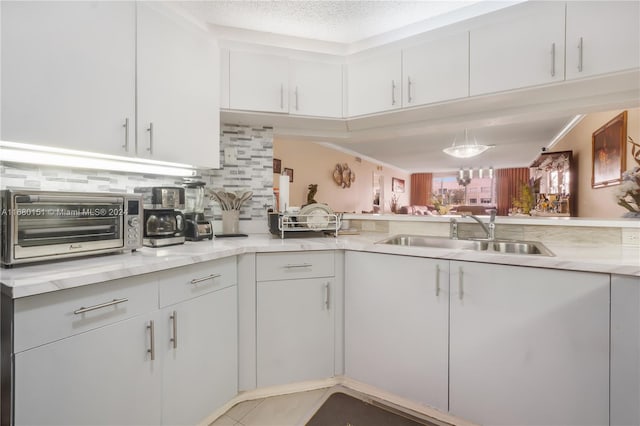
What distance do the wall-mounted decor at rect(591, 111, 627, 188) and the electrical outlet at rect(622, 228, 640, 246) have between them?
1.24 m

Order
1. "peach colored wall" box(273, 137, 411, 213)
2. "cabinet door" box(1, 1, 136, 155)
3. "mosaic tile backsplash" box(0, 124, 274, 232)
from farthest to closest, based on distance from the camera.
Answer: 1. "peach colored wall" box(273, 137, 411, 213)
2. "mosaic tile backsplash" box(0, 124, 274, 232)
3. "cabinet door" box(1, 1, 136, 155)

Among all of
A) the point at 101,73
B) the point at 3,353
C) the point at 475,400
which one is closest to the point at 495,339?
the point at 475,400

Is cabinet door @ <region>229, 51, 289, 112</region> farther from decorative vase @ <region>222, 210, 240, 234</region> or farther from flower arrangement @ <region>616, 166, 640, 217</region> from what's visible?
flower arrangement @ <region>616, 166, 640, 217</region>

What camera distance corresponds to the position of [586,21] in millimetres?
1405

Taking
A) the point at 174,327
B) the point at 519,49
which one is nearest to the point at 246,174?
the point at 174,327

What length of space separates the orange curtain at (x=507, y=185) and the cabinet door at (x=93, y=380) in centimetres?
1094

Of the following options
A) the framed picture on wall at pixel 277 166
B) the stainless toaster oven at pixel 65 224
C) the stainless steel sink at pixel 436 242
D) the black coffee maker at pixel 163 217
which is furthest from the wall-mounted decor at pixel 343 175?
the stainless toaster oven at pixel 65 224

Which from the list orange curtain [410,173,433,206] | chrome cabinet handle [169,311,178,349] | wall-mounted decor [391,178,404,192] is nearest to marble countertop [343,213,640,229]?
chrome cabinet handle [169,311,178,349]

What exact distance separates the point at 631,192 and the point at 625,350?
3.29 ft

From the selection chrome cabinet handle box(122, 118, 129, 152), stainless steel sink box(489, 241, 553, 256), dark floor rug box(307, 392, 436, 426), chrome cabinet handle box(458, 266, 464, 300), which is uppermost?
chrome cabinet handle box(122, 118, 129, 152)

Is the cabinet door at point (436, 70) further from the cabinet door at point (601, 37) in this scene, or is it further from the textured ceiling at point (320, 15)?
the cabinet door at point (601, 37)

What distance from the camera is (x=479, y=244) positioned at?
1.80 metres

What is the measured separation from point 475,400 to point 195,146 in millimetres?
1927

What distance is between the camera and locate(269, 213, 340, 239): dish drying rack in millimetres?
1846
